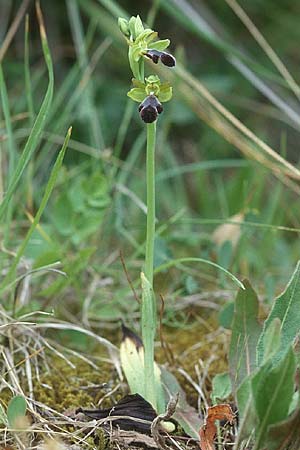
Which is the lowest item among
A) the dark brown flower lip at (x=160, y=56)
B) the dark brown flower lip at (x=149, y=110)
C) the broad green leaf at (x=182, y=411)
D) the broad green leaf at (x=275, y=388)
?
the broad green leaf at (x=182, y=411)

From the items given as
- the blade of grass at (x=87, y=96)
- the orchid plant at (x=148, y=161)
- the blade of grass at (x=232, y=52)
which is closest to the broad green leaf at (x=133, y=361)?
the orchid plant at (x=148, y=161)

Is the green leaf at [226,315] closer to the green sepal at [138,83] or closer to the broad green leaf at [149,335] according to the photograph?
the broad green leaf at [149,335]

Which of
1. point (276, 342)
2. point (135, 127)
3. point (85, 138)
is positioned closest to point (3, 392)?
point (276, 342)

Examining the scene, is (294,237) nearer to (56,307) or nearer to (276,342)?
(56,307)

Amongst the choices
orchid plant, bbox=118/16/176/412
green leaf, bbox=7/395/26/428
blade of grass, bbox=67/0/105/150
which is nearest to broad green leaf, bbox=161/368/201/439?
orchid plant, bbox=118/16/176/412

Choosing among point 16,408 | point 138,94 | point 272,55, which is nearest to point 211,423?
point 16,408

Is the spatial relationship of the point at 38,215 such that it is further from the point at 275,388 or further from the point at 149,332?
the point at 275,388

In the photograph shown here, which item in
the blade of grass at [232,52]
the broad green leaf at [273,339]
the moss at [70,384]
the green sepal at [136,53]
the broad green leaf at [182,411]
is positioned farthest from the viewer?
the blade of grass at [232,52]
